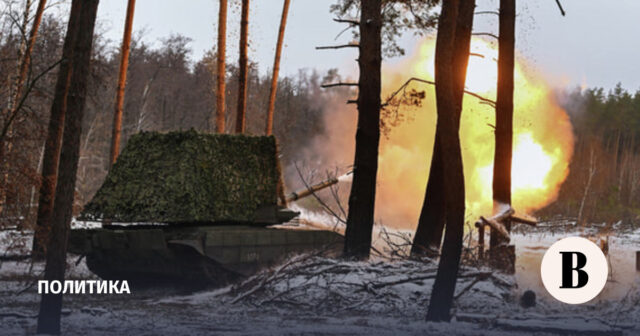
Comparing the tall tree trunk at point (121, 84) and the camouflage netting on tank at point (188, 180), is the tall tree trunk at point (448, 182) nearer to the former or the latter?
the camouflage netting on tank at point (188, 180)

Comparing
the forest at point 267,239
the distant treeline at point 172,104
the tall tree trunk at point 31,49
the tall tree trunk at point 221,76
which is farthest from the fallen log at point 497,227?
the distant treeline at point 172,104

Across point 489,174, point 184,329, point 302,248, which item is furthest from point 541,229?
point 184,329

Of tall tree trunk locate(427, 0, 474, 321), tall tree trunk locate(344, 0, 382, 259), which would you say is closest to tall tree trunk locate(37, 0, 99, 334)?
tall tree trunk locate(427, 0, 474, 321)

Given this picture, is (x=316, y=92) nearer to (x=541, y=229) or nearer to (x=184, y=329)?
(x=541, y=229)

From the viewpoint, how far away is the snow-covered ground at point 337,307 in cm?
1127

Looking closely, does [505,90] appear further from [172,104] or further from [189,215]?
[172,104]

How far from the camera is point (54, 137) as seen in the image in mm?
18719

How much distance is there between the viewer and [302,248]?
16.9 meters

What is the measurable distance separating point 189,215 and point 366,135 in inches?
144

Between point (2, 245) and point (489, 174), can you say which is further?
point (489, 174)

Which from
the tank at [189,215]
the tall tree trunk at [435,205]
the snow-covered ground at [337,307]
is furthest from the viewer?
the tall tree trunk at [435,205]

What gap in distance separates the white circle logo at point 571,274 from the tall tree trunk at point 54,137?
34.3 feet

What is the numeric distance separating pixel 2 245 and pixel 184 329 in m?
13.0

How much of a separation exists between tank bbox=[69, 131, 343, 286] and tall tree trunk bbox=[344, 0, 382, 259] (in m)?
0.73
